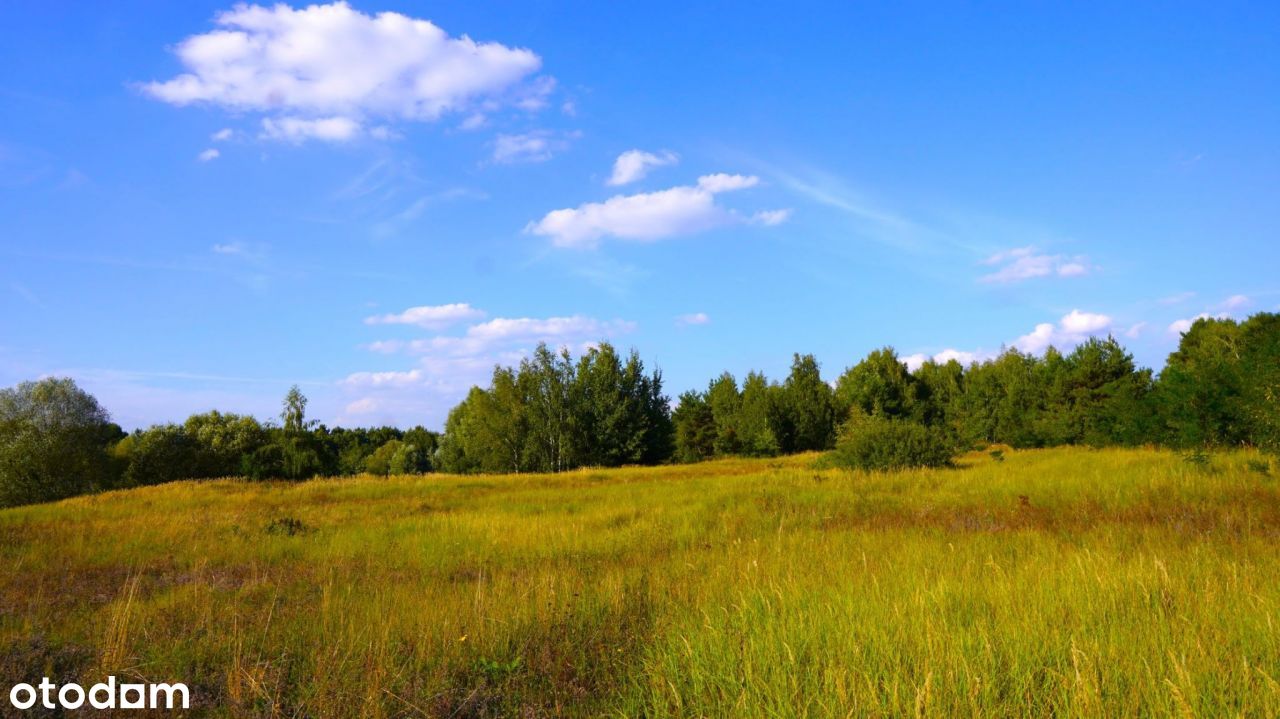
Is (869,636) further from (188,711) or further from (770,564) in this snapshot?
(188,711)

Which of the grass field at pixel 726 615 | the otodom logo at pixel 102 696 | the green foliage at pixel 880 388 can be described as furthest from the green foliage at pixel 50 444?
the green foliage at pixel 880 388

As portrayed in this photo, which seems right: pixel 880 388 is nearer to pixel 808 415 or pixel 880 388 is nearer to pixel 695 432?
pixel 808 415

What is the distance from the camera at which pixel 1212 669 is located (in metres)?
3.35

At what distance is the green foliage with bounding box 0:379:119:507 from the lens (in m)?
45.1

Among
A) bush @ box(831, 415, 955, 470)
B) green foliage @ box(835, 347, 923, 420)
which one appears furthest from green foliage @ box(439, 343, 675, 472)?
bush @ box(831, 415, 955, 470)

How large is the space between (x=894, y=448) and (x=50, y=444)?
58.1 meters

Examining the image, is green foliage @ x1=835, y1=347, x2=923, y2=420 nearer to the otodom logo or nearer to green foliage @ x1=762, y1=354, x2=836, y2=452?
green foliage @ x1=762, y1=354, x2=836, y2=452

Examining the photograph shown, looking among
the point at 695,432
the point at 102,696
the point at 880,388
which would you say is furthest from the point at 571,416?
the point at 102,696

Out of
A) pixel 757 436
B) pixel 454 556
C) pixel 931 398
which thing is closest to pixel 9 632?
pixel 454 556

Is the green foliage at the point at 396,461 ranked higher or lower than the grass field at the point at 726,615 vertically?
lower

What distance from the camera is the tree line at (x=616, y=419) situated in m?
45.7

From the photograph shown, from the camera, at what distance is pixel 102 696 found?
13.9 ft

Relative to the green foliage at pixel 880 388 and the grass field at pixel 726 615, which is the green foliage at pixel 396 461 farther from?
the grass field at pixel 726 615

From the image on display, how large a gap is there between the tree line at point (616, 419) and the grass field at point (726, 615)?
2833 centimetres
